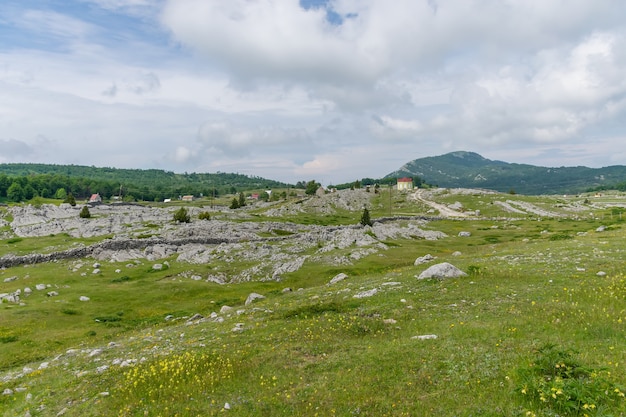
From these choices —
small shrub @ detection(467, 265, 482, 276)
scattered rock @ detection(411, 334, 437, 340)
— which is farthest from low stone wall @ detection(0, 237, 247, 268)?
scattered rock @ detection(411, 334, 437, 340)

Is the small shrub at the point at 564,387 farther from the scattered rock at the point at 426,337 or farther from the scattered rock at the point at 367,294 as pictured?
the scattered rock at the point at 367,294

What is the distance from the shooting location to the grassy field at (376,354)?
1247cm

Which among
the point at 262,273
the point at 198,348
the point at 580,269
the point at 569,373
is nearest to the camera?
the point at 569,373

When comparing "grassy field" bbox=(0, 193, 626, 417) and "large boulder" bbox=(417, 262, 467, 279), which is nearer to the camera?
"grassy field" bbox=(0, 193, 626, 417)

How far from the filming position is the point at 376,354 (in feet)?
55.1

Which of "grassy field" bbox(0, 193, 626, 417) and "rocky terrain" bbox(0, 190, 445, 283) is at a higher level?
"grassy field" bbox(0, 193, 626, 417)

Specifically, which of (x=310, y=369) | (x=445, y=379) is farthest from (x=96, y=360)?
(x=445, y=379)

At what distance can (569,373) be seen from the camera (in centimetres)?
1191

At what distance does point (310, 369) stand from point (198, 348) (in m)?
7.53

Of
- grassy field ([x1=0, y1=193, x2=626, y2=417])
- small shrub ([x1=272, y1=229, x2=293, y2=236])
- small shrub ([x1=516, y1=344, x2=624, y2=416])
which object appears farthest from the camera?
small shrub ([x1=272, y1=229, x2=293, y2=236])

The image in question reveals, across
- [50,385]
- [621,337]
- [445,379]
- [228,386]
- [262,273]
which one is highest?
[621,337]

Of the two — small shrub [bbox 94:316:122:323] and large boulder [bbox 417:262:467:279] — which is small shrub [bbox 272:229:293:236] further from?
large boulder [bbox 417:262:467:279]

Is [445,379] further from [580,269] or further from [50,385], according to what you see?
[580,269]

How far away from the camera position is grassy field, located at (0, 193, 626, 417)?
12.5m
